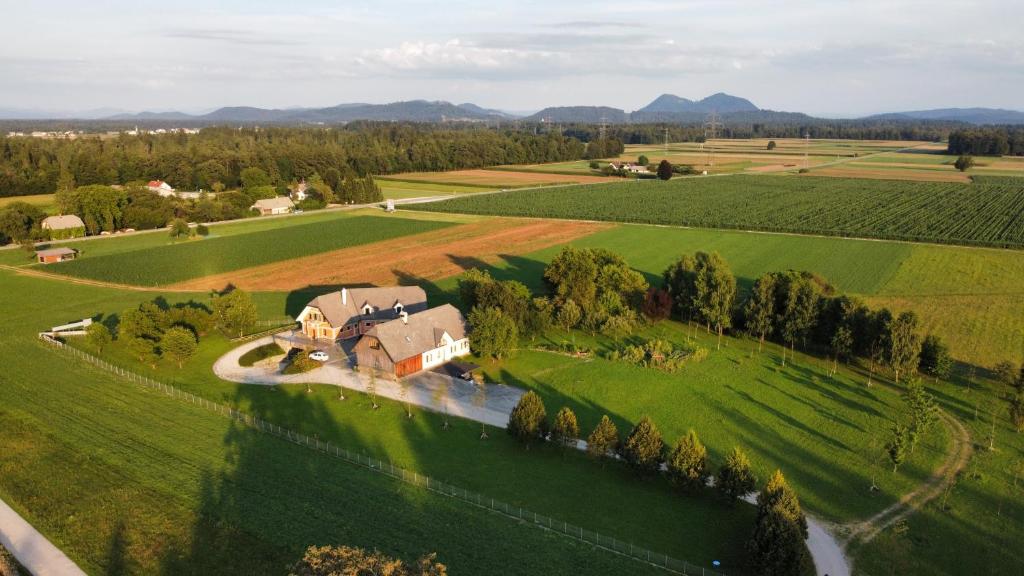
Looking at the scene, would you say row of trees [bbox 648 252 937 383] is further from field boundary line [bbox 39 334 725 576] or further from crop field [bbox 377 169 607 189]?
crop field [bbox 377 169 607 189]

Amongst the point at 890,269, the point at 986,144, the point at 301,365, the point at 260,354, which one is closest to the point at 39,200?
the point at 260,354

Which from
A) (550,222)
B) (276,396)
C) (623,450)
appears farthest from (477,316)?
(550,222)

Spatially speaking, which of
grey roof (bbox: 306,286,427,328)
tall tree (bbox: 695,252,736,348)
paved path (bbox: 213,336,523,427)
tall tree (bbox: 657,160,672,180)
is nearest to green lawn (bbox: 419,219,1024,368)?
grey roof (bbox: 306,286,427,328)

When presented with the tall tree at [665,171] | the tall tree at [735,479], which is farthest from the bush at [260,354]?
the tall tree at [665,171]

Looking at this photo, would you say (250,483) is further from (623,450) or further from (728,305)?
(728,305)

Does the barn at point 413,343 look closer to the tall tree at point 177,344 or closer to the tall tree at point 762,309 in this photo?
the tall tree at point 177,344

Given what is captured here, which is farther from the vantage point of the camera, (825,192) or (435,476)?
(825,192)
